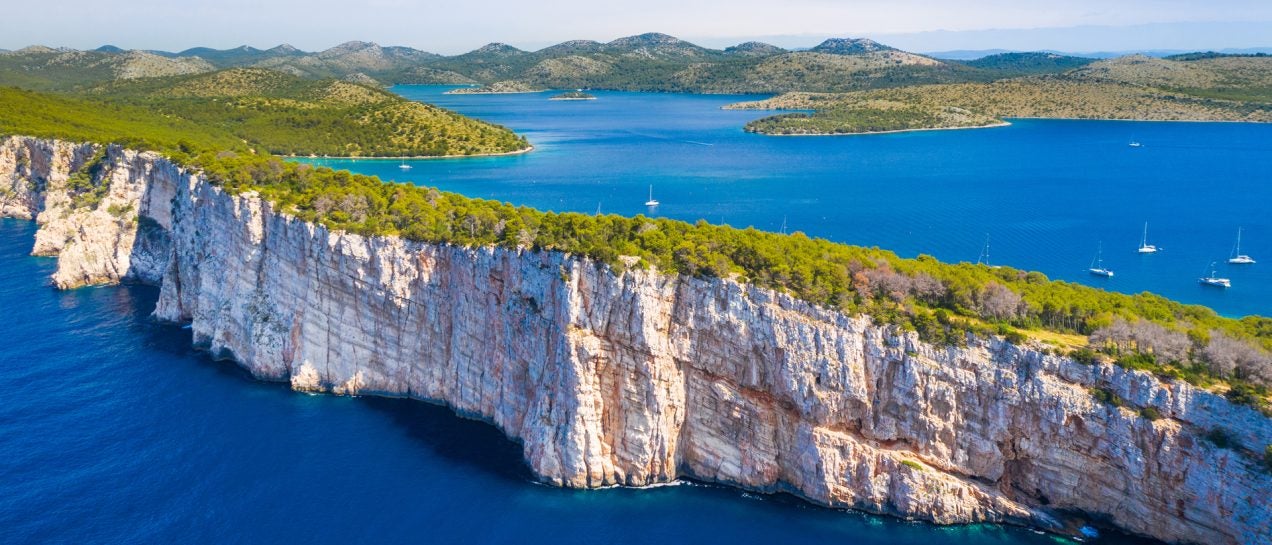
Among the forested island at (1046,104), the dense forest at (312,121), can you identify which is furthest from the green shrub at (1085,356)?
the forested island at (1046,104)

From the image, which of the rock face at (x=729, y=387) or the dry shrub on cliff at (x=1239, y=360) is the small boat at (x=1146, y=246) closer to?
the dry shrub on cliff at (x=1239, y=360)

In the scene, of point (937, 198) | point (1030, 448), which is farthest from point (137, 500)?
point (937, 198)

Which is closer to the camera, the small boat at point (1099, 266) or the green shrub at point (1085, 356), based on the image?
the green shrub at point (1085, 356)

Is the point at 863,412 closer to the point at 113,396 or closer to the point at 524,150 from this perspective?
the point at 113,396

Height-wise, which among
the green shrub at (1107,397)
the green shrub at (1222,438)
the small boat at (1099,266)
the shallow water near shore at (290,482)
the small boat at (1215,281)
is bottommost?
the shallow water near shore at (290,482)

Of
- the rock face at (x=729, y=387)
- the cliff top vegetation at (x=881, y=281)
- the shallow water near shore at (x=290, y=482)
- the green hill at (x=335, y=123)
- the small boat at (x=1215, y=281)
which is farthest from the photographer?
the green hill at (x=335, y=123)
